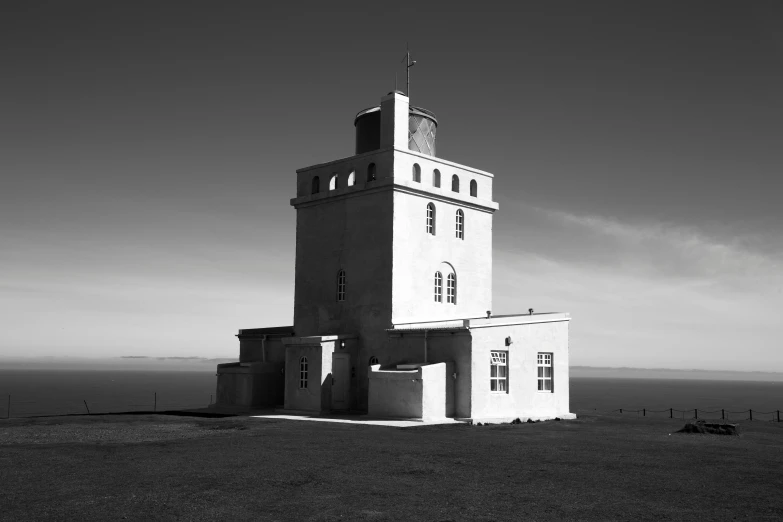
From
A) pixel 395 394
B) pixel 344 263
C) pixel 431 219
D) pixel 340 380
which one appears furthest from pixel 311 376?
pixel 431 219

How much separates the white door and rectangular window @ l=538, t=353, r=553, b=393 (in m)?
7.62

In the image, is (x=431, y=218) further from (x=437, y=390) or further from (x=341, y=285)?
(x=437, y=390)

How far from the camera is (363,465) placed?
15578 millimetres

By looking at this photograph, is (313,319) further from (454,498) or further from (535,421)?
(454,498)

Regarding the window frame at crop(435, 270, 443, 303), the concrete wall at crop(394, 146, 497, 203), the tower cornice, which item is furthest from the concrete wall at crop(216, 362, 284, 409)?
the concrete wall at crop(394, 146, 497, 203)

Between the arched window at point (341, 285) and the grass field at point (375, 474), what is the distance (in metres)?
8.31

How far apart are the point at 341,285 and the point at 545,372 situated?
9175 millimetres

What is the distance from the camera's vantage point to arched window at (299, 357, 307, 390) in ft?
93.7

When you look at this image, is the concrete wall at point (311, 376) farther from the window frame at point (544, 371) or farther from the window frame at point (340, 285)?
the window frame at point (544, 371)

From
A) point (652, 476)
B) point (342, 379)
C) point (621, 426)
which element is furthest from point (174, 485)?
point (621, 426)

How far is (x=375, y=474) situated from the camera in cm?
1452

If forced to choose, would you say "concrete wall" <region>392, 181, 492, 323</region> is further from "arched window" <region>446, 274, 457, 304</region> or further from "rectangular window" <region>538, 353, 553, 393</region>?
"rectangular window" <region>538, 353, 553, 393</region>

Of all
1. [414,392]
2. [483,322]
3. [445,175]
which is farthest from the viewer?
[445,175]

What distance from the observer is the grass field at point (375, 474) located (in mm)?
11445
